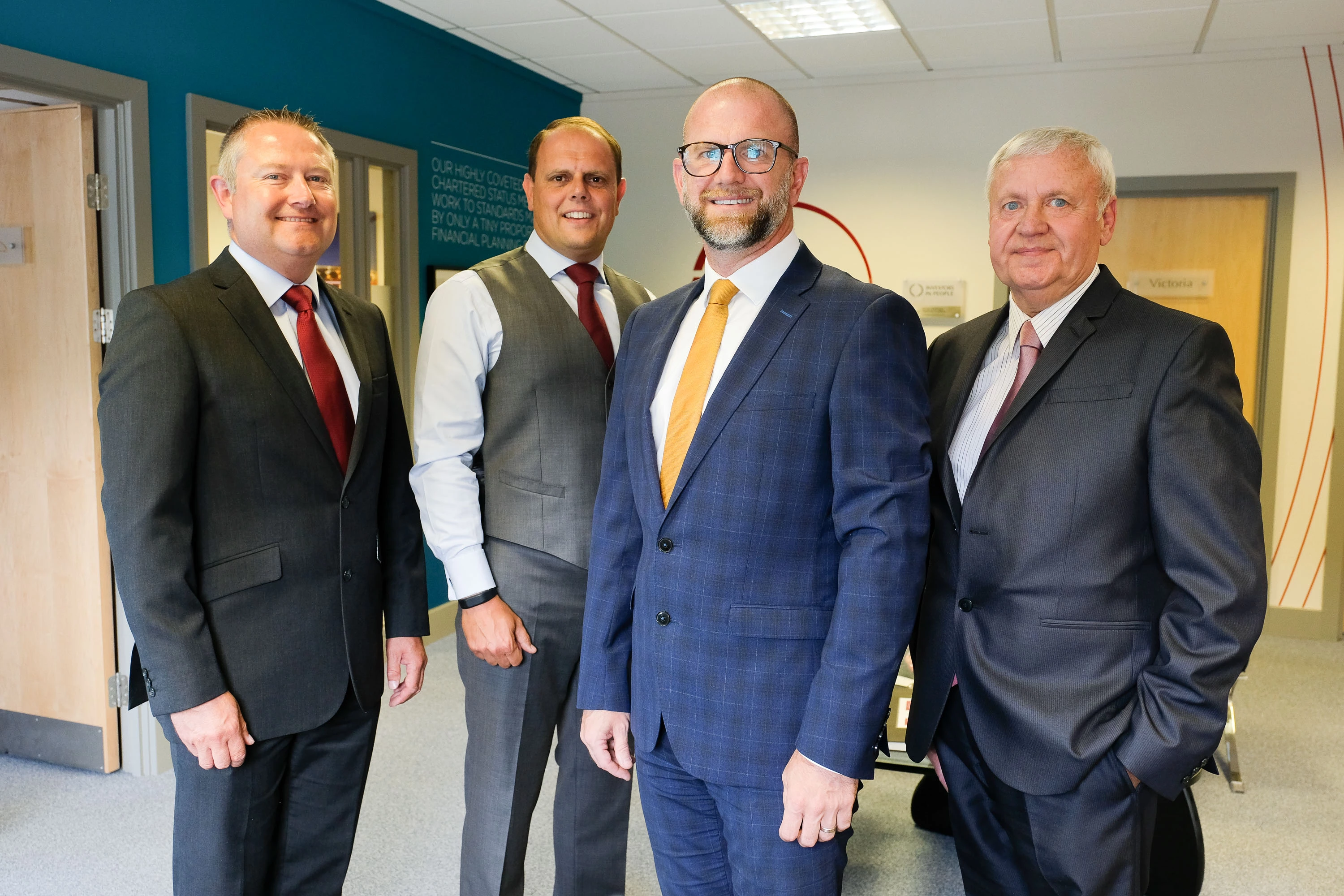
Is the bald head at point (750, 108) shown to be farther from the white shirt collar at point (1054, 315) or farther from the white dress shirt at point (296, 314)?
the white dress shirt at point (296, 314)

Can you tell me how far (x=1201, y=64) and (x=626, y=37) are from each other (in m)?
2.78

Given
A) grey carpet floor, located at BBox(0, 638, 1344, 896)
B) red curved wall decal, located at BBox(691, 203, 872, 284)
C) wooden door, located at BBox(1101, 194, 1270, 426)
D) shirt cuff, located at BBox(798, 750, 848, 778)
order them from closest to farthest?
1. shirt cuff, located at BBox(798, 750, 848, 778)
2. grey carpet floor, located at BBox(0, 638, 1344, 896)
3. wooden door, located at BBox(1101, 194, 1270, 426)
4. red curved wall decal, located at BBox(691, 203, 872, 284)

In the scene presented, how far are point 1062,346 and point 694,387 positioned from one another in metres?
0.56

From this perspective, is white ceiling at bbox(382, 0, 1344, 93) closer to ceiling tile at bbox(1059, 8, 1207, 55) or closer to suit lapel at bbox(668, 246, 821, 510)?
ceiling tile at bbox(1059, 8, 1207, 55)

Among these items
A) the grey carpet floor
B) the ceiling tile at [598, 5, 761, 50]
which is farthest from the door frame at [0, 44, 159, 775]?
the ceiling tile at [598, 5, 761, 50]

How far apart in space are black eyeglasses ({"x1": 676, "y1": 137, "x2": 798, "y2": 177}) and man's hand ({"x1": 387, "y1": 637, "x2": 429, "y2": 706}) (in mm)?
1072

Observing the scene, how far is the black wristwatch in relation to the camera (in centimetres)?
195

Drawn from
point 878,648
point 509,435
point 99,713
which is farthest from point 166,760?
point 878,648

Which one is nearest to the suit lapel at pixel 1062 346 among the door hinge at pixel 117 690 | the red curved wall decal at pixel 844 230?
the door hinge at pixel 117 690

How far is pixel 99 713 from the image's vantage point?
3234 millimetres

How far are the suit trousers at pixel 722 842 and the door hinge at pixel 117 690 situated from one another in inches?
93.6

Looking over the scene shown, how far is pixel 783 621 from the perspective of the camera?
137cm

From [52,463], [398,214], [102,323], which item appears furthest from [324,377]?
[398,214]

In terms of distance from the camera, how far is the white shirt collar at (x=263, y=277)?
1.72 m
